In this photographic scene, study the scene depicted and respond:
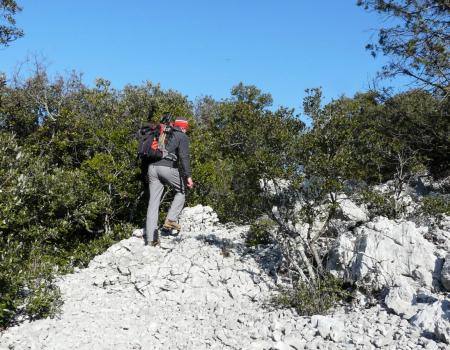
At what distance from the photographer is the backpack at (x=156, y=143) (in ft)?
24.9

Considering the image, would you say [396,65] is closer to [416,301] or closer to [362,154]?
[362,154]

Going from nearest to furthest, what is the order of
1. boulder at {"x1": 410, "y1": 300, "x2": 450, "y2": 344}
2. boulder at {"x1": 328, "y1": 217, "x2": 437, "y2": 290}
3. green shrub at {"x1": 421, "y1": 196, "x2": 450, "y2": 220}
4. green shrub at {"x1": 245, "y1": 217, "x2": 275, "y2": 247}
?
boulder at {"x1": 410, "y1": 300, "x2": 450, "y2": 344}, boulder at {"x1": 328, "y1": 217, "x2": 437, "y2": 290}, green shrub at {"x1": 245, "y1": 217, "x2": 275, "y2": 247}, green shrub at {"x1": 421, "y1": 196, "x2": 450, "y2": 220}

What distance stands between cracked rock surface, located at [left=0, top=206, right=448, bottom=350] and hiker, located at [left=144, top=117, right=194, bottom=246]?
321mm

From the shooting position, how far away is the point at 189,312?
19.3 feet

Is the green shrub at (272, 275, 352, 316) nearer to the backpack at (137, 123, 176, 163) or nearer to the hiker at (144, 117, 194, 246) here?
the hiker at (144, 117, 194, 246)

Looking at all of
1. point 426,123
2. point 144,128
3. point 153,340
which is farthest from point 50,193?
point 426,123

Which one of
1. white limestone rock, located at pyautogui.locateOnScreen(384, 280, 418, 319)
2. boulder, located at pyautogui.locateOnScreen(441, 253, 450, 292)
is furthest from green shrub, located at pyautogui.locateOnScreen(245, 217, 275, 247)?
boulder, located at pyautogui.locateOnScreen(441, 253, 450, 292)

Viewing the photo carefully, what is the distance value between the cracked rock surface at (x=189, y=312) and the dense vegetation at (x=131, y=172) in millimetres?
381

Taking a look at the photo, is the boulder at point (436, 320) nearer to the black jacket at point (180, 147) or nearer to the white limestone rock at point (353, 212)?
the white limestone rock at point (353, 212)

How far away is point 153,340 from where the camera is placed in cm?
521

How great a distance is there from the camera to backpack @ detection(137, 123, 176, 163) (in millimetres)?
7602

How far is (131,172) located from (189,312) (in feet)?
11.7

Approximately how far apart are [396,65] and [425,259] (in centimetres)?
959

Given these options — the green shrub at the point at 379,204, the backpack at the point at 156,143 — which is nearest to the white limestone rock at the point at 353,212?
the green shrub at the point at 379,204
